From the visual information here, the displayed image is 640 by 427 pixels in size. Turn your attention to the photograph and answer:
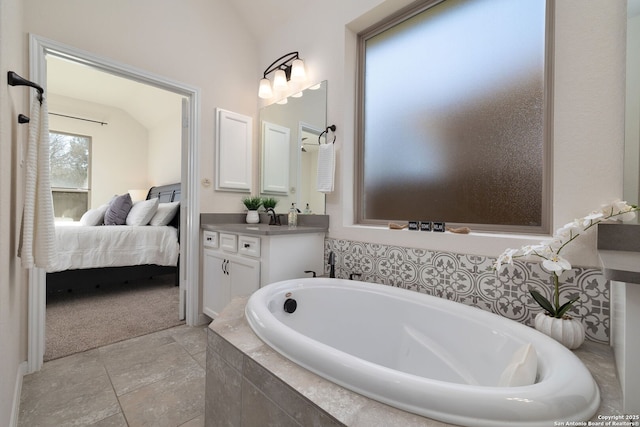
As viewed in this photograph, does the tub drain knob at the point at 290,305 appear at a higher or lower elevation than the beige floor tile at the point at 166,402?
higher

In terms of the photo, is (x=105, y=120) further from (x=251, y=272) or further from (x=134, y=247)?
(x=251, y=272)

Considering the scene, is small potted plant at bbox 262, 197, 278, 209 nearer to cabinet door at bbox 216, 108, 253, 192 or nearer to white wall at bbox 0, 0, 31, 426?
cabinet door at bbox 216, 108, 253, 192

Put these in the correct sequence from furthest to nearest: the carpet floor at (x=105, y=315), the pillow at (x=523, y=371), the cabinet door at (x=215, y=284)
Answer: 1. the cabinet door at (x=215, y=284)
2. the carpet floor at (x=105, y=315)
3. the pillow at (x=523, y=371)

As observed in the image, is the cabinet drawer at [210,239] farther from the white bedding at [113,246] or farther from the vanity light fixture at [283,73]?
the vanity light fixture at [283,73]

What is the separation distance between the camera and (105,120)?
16.6 feet

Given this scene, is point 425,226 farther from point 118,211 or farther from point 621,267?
point 118,211

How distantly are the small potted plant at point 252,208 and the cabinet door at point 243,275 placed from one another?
0.60 m

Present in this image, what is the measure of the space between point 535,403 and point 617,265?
1.48 feet

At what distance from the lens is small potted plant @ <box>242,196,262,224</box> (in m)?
2.70

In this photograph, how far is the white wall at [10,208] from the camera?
0.97 metres

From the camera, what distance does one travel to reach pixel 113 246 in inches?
122

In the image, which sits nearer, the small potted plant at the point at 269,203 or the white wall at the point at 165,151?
the small potted plant at the point at 269,203

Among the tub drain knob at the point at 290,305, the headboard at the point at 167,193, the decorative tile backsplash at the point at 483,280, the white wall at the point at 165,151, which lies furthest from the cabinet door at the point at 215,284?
the white wall at the point at 165,151

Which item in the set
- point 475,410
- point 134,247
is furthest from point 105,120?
point 475,410
